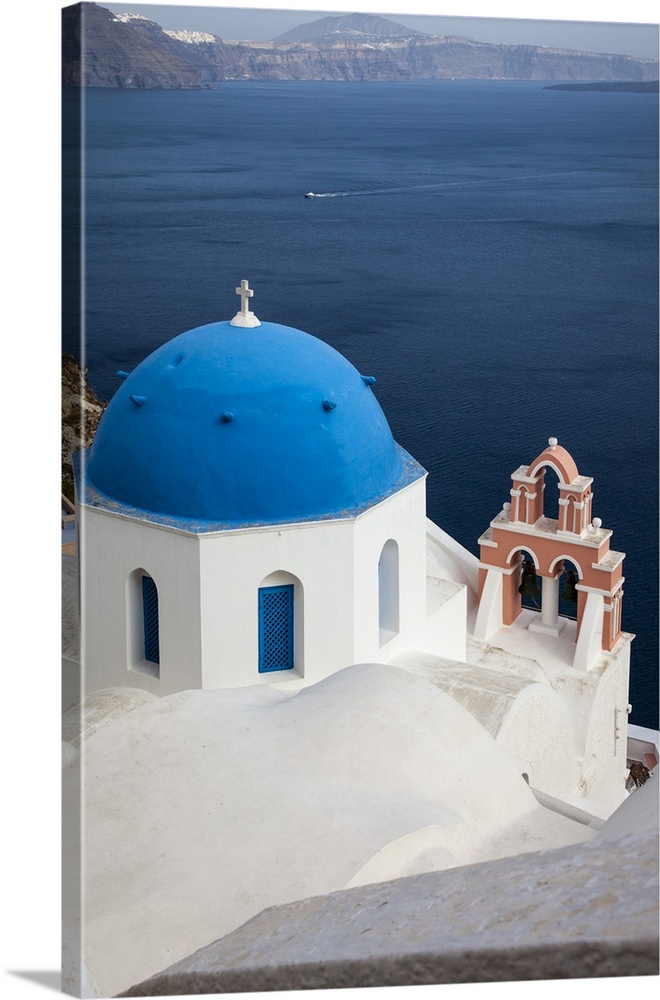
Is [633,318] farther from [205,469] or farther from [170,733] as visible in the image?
[170,733]

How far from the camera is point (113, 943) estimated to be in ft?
16.8

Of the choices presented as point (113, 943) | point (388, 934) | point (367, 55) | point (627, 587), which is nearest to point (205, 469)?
point (367, 55)

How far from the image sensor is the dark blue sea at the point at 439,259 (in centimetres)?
901

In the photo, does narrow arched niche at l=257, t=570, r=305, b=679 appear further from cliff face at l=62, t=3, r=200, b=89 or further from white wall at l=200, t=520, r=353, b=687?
cliff face at l=62, t=3, r=200, b=89

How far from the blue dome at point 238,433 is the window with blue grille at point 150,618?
1.52 ft

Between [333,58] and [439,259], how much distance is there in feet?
15.7

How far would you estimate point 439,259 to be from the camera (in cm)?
1205

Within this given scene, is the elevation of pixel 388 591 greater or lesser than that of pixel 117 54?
lesser

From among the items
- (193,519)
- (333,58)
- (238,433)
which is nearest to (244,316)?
(238,433)

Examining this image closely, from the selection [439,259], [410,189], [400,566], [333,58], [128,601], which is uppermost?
[333,58]

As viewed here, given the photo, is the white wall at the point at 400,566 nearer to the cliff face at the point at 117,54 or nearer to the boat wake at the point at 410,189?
the cliff face at the point at 117,54

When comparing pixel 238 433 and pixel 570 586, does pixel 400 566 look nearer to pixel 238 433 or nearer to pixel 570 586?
pixel 238 433

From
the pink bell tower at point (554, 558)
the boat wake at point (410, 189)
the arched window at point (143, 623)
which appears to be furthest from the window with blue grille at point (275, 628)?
the boat wake at point (410, 189)

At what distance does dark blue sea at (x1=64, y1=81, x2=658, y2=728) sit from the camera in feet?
29.6
